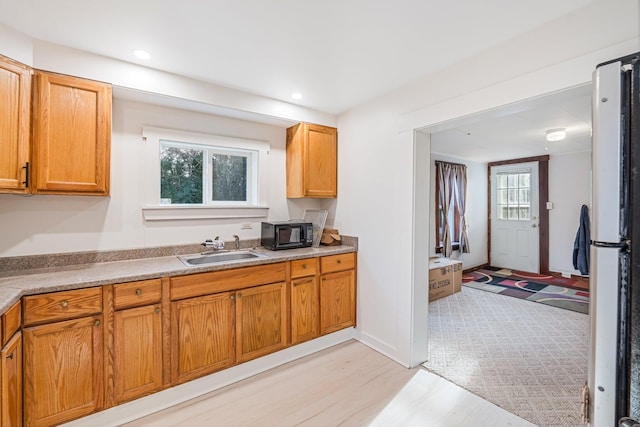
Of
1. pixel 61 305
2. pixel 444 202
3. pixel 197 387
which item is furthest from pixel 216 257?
pixel 444 202

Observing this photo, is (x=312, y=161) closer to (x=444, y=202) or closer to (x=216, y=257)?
(x=216, y=257)

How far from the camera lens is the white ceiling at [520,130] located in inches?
80.0

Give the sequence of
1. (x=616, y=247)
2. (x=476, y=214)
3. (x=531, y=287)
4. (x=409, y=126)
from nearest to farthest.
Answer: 1. (x=616, y=247)
2. (x=409, y=126)
3. (x=531, y=287)
4. (x=476, y=214)

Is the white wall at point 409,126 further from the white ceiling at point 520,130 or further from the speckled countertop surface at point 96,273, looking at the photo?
the speckled countertop surface at point 96,273

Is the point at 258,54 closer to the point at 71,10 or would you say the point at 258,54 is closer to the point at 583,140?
the point at 71,10

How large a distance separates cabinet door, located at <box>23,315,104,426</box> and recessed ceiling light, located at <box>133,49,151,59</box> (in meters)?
1.75

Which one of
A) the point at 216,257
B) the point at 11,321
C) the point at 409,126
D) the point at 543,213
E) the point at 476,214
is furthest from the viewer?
the point at 476,214

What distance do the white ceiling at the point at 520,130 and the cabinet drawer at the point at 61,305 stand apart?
269 cm

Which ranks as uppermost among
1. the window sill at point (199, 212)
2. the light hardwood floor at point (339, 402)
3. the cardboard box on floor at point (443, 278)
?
the window sill at point (199, 212)

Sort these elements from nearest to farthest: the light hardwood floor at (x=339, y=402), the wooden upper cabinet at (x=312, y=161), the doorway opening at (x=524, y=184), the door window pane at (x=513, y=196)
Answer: the light hardwood floor at (x=339, y=402)
the wooden upper cabinet at (x=312, y=161)
the doorway opening at (x=524, y=184)
the door window pane at (x=513, y=196)

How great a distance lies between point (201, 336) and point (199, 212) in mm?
1120

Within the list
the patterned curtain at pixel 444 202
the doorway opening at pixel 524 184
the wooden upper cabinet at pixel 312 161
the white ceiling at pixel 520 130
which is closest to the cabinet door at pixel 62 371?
the wooden upper cabinet at pixel 312 161

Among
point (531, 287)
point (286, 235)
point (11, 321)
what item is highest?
point (286, 235)

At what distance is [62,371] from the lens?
1.69 m
